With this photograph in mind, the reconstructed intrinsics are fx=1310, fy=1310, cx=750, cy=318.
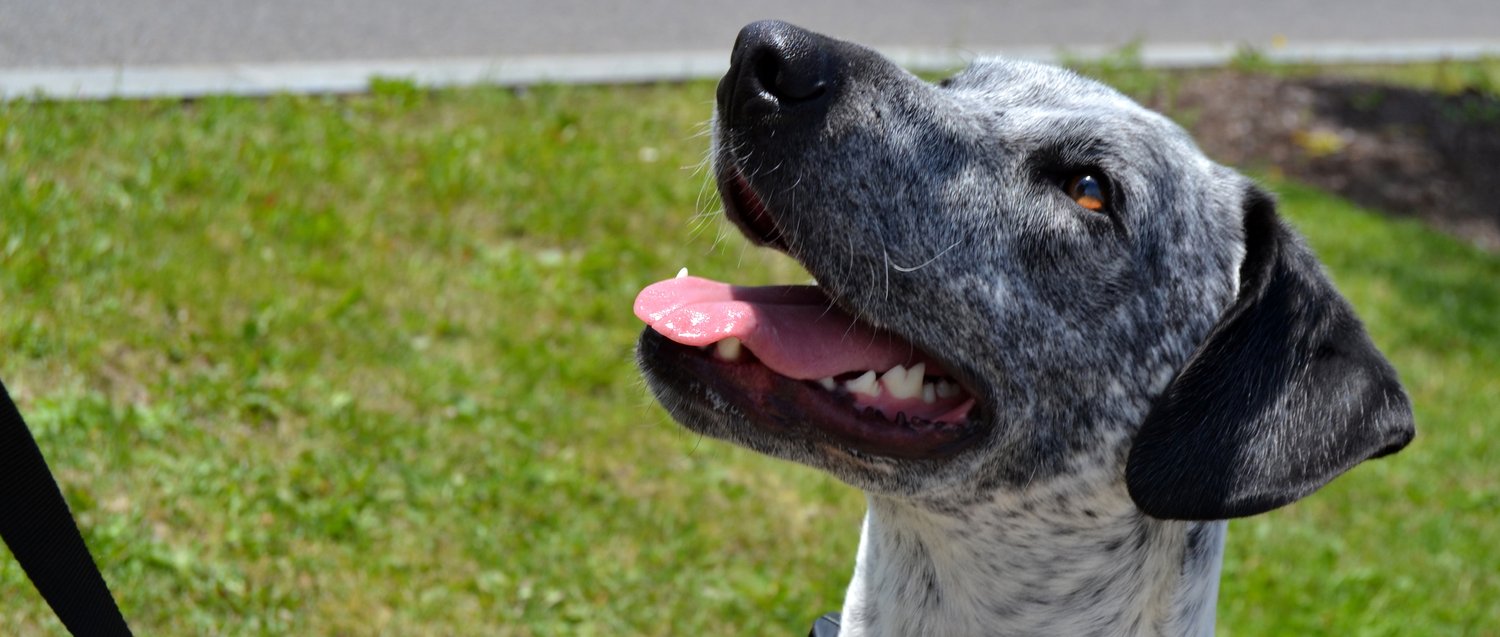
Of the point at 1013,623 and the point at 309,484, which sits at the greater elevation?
the point at 1013,623

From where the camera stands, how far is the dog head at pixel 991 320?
2367 mm

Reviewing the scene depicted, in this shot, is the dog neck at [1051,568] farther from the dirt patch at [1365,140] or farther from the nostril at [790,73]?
the dirt patch at [1365,140]

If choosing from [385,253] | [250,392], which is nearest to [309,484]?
[250,392]

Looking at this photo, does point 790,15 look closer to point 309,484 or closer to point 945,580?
point 309,484

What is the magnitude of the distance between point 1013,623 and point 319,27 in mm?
5592

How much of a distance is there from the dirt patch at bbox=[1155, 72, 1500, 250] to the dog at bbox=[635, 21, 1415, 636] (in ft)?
18.4

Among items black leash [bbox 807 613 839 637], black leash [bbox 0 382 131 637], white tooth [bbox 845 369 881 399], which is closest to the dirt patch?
black leash [bbox 807 613 839 637]

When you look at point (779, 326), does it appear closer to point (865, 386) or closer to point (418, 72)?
point (865, 386)

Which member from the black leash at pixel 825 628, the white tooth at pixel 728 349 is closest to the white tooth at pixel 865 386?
the white tooth at pixel 728 349

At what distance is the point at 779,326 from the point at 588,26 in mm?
5779

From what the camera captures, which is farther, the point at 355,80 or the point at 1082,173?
the point at 355,80

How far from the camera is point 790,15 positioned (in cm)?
880

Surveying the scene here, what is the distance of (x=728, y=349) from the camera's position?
2.40 meters

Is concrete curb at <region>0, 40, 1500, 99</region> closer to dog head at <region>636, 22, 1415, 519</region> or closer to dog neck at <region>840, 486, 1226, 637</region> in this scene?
dog head at <region>636, 22, 1415, 519</region>
